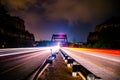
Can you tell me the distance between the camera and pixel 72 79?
401 inches

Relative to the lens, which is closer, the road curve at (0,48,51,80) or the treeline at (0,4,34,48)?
the road curve at (0,48,51,80)

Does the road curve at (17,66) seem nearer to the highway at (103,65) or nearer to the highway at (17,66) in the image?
the highway at (17,66)

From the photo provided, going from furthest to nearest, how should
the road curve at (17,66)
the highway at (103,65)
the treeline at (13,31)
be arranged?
the treeline at (13,31) → the highway at (103,65) → the road curve at (17,66)

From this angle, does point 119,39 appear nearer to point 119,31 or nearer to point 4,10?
point 119,31

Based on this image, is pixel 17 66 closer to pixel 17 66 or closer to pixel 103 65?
pixel 17 66

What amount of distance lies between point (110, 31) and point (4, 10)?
2704 inches

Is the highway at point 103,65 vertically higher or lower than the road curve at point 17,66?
lower

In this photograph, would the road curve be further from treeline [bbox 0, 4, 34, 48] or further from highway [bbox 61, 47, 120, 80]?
treeline [bbox 0, 4, 34, 48]

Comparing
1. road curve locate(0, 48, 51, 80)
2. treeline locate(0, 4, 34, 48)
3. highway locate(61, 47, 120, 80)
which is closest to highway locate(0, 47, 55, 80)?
road curve locate(0, 48, 51, 80)

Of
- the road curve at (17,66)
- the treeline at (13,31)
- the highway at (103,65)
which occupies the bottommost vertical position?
the highway at (103,65)

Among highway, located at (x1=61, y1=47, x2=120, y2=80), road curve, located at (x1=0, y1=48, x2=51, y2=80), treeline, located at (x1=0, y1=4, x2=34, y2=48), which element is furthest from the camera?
treeline, located at (x1=0, y1=4, x2=34, y2=48)

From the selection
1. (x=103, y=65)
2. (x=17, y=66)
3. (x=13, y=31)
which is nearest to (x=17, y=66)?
(x=17, y=66)

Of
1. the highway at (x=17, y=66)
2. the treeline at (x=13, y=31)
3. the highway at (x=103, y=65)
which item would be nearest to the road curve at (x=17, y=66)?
the highway at (x=17, y=66)

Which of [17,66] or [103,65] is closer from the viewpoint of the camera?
[17,66]
